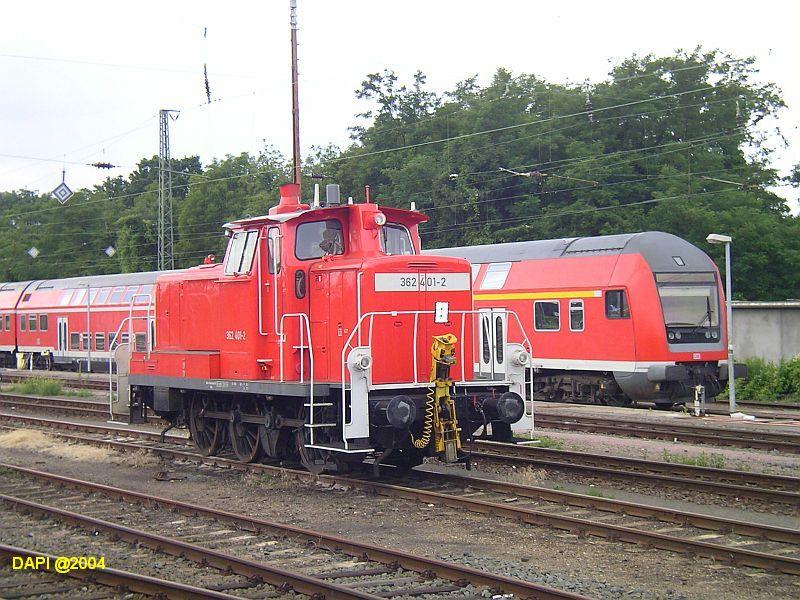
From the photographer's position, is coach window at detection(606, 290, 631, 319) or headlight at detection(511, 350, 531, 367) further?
coach window at detection(606, 290, 631, 319)

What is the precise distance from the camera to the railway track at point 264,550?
706 cm

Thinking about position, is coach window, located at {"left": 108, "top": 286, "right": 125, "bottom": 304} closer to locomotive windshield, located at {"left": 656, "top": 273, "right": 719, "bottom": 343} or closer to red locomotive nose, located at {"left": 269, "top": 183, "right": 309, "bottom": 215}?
locomotive windshield, located at {"left": 656, "top": 273, "right": 719, "bottom": 343}

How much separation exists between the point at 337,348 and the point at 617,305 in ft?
35.0

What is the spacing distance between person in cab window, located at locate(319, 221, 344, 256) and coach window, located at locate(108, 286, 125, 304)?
83.8 ft

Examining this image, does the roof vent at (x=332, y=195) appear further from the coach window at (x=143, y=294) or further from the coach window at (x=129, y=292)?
the coach window at (x=129, y=292)

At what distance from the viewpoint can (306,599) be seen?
273 inches

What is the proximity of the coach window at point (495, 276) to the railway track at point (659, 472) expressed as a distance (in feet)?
30.3

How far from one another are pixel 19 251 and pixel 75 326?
3271 centimetres

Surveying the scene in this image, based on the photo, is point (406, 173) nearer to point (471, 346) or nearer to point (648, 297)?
point (648, 297)

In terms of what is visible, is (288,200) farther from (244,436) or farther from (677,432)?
(677,432)

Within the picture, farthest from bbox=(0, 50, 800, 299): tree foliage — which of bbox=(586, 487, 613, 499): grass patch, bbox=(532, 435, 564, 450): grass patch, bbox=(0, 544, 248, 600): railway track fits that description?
bbox=(0, 544, 248, 600): railway track

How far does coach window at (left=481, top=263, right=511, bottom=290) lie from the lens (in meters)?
23.3

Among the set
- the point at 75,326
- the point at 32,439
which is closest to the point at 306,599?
the point at 32,439

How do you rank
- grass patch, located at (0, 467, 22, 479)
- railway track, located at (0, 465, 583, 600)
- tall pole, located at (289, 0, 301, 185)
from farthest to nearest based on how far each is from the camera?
1. tall pole, located at (289, 0, 301, 185)
2. grass patch, located at (0, 467, 22, 479)
3. railway track, located at (0, 465, 583, 600)
